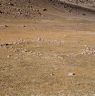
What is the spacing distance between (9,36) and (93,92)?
866 inches

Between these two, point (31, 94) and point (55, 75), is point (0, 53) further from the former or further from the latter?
point (31, 94)

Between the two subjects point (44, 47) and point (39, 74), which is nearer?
point (39, 74)

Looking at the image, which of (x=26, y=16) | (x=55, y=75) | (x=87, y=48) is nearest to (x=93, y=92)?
(x=55, y=75)

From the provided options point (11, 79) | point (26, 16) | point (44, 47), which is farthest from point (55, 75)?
point (26, 16)

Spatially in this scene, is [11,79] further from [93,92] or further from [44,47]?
[44,47]

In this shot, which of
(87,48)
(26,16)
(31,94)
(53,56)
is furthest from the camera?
(26,16)

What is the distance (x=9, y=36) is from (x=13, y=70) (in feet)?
55.9

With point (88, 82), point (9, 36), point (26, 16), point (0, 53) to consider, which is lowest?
point (26, 16)

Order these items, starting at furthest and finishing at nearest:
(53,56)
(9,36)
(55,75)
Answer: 1. (9,36)
2. (53,56)
3. (55,75)

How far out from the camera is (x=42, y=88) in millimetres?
18578

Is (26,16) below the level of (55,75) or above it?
below

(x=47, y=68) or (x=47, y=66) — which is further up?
(x=47, y=68)

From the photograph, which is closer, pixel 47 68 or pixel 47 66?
pixel 47 68

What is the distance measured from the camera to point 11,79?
2023 centimetres
